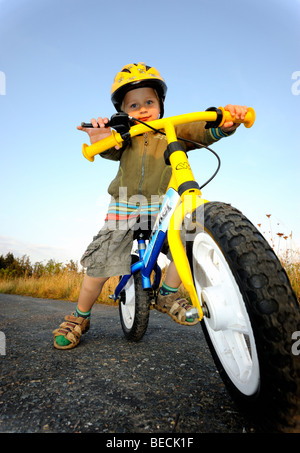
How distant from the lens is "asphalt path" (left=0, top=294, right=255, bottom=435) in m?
1.02

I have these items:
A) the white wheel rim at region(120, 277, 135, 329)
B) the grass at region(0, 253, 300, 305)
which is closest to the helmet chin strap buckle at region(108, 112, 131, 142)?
the white wheel rim at region(120, 277, 135, 329)

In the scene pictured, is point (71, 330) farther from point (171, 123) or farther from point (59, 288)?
point (59, 288)

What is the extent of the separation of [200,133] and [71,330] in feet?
5.46

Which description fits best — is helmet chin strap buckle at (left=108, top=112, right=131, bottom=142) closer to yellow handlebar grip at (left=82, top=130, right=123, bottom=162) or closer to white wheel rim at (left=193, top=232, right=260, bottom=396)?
yellow handlebar grip at (left=82, top=130, right=123, bottom=162)

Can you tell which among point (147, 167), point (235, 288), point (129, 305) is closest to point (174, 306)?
point (129, 305)

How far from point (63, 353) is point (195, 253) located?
3.97ft

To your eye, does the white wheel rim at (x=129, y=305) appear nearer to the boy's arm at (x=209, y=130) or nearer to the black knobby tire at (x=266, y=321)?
the boy's arm at (x=209, y=130)

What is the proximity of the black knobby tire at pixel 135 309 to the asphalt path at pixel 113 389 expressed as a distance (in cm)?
10

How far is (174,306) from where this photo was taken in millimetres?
2061

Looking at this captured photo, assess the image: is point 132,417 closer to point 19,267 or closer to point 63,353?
point 63,353

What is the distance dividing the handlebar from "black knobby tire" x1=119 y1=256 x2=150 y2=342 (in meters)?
1.00

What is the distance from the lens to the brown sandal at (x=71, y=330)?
200 centimetres

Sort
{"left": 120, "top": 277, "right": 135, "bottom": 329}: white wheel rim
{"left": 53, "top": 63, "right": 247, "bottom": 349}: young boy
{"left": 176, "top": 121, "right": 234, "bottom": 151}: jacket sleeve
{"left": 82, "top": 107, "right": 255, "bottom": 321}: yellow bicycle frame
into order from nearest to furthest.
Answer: {"left": 82, "top": 107, "right": 255, "bottom": 321}: yellow bicycle frame
{"left": 176, "top": 121, "right": 234, "bottom": 151}: jacket sleeve
{"left": 53, "top": 63, "right": 247, "bottom": 349}: young boy
{"left": 120, "top": 277, "right": 135, "bottom": 329}: white wheel rim
